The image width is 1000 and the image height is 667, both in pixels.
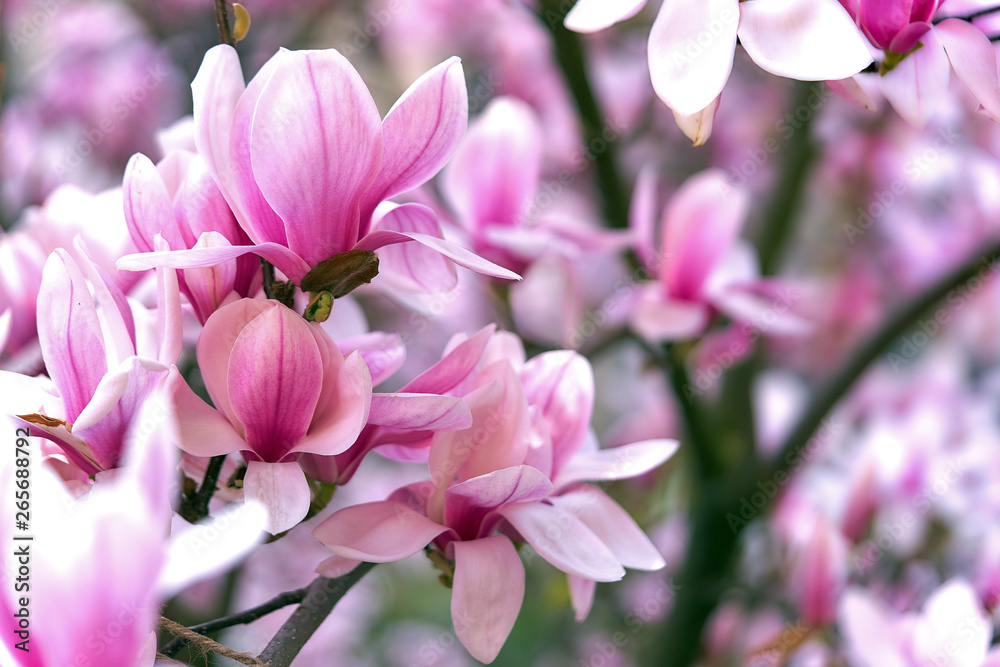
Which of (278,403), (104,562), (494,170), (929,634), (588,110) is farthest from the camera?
(588,110)

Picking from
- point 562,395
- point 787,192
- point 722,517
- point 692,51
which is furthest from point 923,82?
point 787,192

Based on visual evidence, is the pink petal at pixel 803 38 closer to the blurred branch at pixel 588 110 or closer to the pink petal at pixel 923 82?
the pink petal at pixel 923 82

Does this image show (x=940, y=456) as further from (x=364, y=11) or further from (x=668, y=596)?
(x=364, y=11)

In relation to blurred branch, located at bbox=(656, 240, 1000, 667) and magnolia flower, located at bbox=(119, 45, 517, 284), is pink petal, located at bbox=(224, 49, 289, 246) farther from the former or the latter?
blurred branch, located at bbox=(656, 240, 1000, 667)

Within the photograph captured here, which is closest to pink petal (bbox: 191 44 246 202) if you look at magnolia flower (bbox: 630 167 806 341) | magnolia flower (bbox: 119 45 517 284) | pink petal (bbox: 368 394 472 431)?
magnolia flower (bbox: 119 45 517 284)

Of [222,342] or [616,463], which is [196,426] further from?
[616,463]

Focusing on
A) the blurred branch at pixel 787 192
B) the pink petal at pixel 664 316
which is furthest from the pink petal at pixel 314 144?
→ the blurred branch at pixel 787 192
